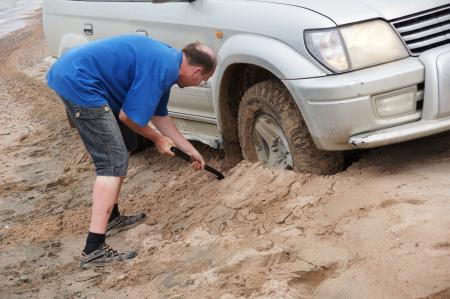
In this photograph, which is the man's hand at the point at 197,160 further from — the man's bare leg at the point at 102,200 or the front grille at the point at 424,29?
the front grille at the point at 424,29

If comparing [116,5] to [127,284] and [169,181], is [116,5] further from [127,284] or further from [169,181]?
[127,284]

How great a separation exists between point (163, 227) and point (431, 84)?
6.80ft

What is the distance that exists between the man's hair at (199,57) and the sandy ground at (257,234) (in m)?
0.94

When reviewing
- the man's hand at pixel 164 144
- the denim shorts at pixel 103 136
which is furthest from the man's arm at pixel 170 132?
the denim shorts at pixel 103 136

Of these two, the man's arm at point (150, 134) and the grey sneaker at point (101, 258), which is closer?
the man's arm at point (150, 134)

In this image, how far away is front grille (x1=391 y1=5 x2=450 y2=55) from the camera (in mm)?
4777

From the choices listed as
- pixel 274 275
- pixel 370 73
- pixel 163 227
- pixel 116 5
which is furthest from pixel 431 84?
pixel 116 5

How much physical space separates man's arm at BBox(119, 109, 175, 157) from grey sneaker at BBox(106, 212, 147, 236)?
0.83m

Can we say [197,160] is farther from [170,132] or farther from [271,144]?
[271,144]

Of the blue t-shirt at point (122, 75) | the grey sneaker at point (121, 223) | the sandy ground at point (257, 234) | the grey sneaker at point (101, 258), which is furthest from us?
the grey sneaker at point (121, 223)

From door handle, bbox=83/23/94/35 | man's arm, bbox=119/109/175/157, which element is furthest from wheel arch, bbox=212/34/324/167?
door handle, bbox=83/23/94/35

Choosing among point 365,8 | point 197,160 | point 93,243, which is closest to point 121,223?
point 93,243

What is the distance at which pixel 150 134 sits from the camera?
193 inches

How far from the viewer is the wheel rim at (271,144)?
5.25 meters
